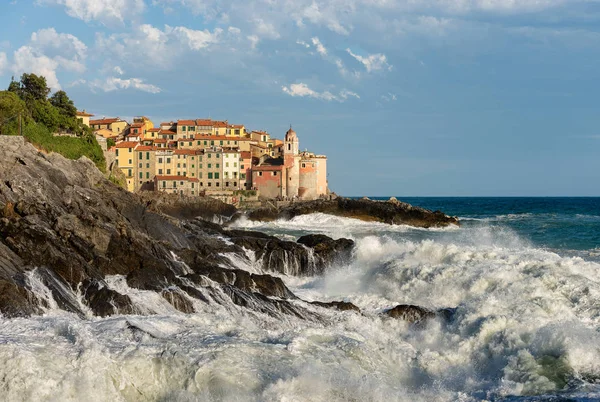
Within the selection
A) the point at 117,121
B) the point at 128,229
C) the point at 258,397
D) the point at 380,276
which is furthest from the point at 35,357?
the point at 117,121

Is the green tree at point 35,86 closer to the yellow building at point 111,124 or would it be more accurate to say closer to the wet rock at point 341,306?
the yellow building at point 111,124

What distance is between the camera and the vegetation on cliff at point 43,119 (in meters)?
51.8

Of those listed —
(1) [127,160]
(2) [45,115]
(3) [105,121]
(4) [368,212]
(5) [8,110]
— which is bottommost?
(4) [368,212]

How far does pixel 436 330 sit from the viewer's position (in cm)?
2061

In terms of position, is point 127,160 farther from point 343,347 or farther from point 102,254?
point 343,347

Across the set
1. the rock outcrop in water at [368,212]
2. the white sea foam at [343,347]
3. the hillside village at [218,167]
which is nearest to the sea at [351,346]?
the white sea foam at [343,347]

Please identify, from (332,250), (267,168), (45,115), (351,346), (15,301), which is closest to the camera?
(351,346)

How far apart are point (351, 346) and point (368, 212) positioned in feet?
172

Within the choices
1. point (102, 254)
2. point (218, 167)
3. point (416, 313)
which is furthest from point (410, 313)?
point (218, 167)

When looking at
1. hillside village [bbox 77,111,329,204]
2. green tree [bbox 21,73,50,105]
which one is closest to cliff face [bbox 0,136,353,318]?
green tree [bbox 21,73,50,105]

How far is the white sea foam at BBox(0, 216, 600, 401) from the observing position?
563 inches

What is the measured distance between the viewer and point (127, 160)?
8694cm

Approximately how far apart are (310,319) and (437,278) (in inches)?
267

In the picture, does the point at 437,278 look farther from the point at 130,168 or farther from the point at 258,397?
the point at 130,168
